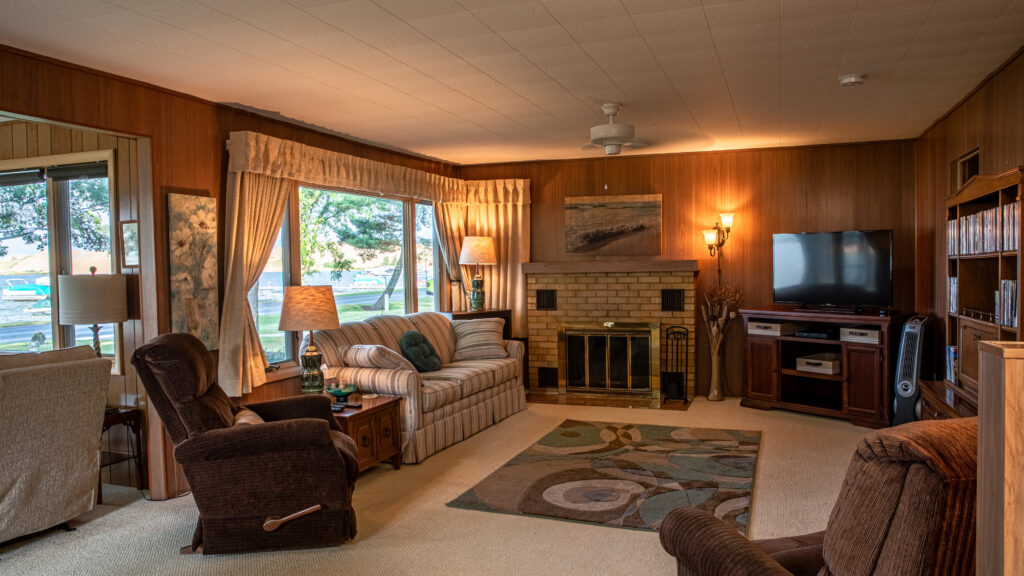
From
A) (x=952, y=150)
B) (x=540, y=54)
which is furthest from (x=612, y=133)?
(x=952, y=150)

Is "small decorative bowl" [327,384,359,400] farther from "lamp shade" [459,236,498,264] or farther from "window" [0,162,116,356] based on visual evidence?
"lamp shade" [459,236,498,264]

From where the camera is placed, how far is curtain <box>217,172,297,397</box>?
4.43m

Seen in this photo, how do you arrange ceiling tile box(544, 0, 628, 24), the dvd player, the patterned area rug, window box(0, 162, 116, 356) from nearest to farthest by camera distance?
ceiling tile box(544, 0, 628, 24)
the patterned area rug
window box(0, 162, 116, 356)
the dvd player

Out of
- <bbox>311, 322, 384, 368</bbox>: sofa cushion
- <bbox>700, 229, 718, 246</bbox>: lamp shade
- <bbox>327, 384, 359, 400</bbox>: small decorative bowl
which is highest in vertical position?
<bbox>700, 229, 718, 246</bbox>: lamp shade

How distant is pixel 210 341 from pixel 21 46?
1851 mm

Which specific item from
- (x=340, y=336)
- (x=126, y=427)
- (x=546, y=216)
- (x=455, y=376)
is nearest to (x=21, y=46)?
(x=126, y=427)

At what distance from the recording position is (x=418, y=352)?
5.57 m

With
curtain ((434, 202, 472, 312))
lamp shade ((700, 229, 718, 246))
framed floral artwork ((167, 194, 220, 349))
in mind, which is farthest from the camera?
curtain ((434, 202, 472, 312))

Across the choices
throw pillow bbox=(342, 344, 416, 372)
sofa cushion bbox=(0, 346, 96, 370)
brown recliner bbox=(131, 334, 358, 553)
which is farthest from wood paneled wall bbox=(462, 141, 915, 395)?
sofa cushion bbox=(0, 346, 96, 370)

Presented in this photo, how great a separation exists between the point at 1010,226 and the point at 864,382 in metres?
2.70

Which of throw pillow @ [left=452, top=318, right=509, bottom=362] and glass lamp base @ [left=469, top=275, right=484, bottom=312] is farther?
glass lamp base @ [left=469, top=275, right=484, bottom=312]

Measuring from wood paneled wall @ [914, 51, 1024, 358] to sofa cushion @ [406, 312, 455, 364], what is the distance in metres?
3.98

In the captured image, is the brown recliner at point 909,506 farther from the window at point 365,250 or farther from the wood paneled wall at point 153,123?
the window at point 365,250

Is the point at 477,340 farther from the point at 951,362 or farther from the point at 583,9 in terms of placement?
the point at 583,9
